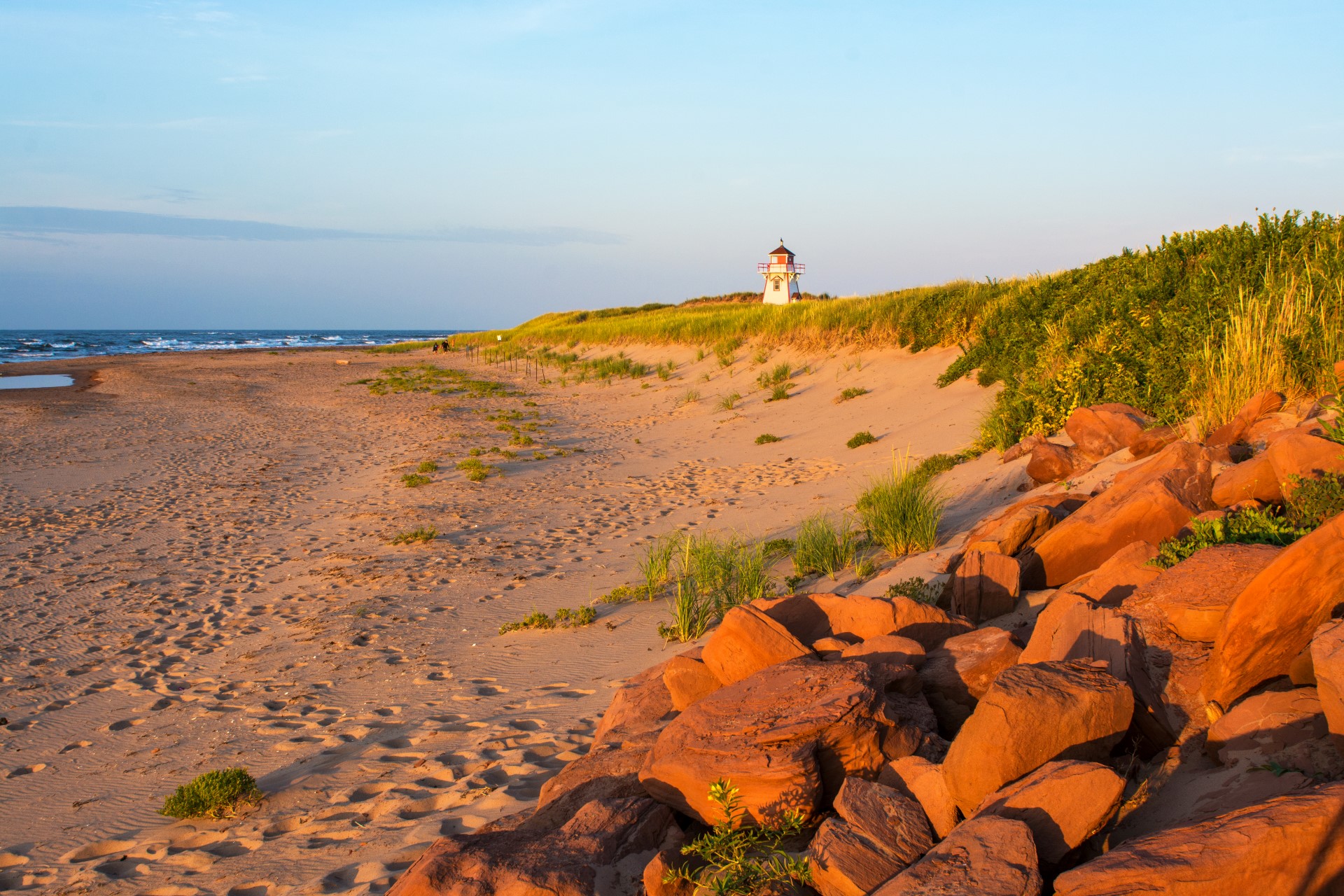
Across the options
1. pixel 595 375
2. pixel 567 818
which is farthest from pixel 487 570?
pixel 595 375

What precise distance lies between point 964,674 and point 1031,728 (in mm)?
895

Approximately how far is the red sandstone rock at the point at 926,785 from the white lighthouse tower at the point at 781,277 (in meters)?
56.3

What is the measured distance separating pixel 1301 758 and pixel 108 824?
17.0 feet

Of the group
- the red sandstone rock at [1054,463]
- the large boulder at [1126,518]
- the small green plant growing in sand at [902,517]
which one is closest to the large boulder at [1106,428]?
the red sandstone rock at [1054,463]

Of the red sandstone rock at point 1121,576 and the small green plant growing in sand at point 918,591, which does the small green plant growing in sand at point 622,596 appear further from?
the red sandstone rock at point 1121,576

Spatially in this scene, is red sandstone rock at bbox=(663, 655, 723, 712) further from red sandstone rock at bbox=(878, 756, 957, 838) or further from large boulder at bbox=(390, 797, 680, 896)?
red sandstone rock at bbox=(878, 756, 957, 838)

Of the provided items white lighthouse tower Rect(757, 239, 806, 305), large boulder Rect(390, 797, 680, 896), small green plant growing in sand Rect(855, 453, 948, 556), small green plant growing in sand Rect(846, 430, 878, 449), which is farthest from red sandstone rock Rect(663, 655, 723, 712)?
white lighthouse tower Rect(757, 239, 806, 305)

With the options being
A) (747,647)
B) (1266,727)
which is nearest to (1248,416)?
(1266,727)

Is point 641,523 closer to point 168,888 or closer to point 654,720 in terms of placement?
point 654,720

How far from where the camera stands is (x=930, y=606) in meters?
4.21

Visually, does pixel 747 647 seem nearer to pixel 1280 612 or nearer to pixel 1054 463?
pixel 1280 612

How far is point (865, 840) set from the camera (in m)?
2.55

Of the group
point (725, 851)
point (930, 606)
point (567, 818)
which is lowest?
point (567, 818)

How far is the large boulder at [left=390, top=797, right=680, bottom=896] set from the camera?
271cm
